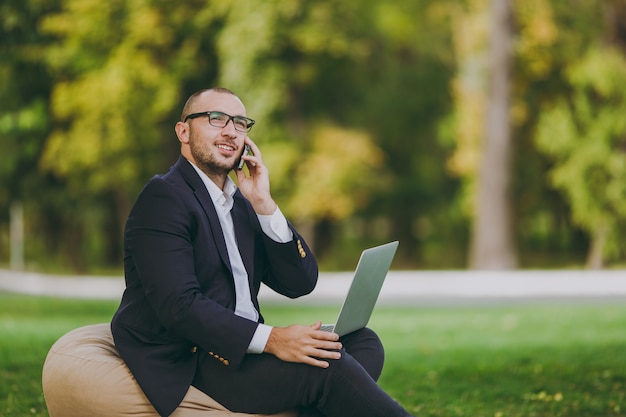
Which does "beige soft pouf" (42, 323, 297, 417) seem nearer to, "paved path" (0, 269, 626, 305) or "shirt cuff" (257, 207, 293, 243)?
"shirt cuff" (257, 207, 293, 243)

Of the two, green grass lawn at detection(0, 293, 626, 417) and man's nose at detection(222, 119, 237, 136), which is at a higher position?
man's nose at detection(222, 119, 237, 136)

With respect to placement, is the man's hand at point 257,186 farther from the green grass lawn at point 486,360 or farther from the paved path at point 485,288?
the paved path at point 485,288

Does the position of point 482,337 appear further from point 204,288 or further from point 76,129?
point 76,129

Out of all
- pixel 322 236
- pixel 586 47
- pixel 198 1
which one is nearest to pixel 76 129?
pixel 198 1

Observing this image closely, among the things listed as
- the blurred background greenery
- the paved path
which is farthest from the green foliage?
the paved path

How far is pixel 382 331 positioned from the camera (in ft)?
43.9

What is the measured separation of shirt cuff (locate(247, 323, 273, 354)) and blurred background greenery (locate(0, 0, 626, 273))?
71.4 ft

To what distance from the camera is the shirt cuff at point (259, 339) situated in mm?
4281

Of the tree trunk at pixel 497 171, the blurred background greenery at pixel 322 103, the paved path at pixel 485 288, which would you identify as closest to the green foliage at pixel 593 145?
the blurred background greenery at pixel 322 103

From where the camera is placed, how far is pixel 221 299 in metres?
4.49

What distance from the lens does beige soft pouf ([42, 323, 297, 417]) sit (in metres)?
4.45

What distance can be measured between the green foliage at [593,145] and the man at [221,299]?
912 inches

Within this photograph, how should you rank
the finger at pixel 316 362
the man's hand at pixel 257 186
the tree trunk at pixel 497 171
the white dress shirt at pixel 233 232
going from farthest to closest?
the tree trunk at pixel 497 171 → the man's hand at pixel 257 186 → the white dress shirt at pixel 233 232 → the finger at pixel 316 362

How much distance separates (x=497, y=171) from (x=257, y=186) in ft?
70.3
